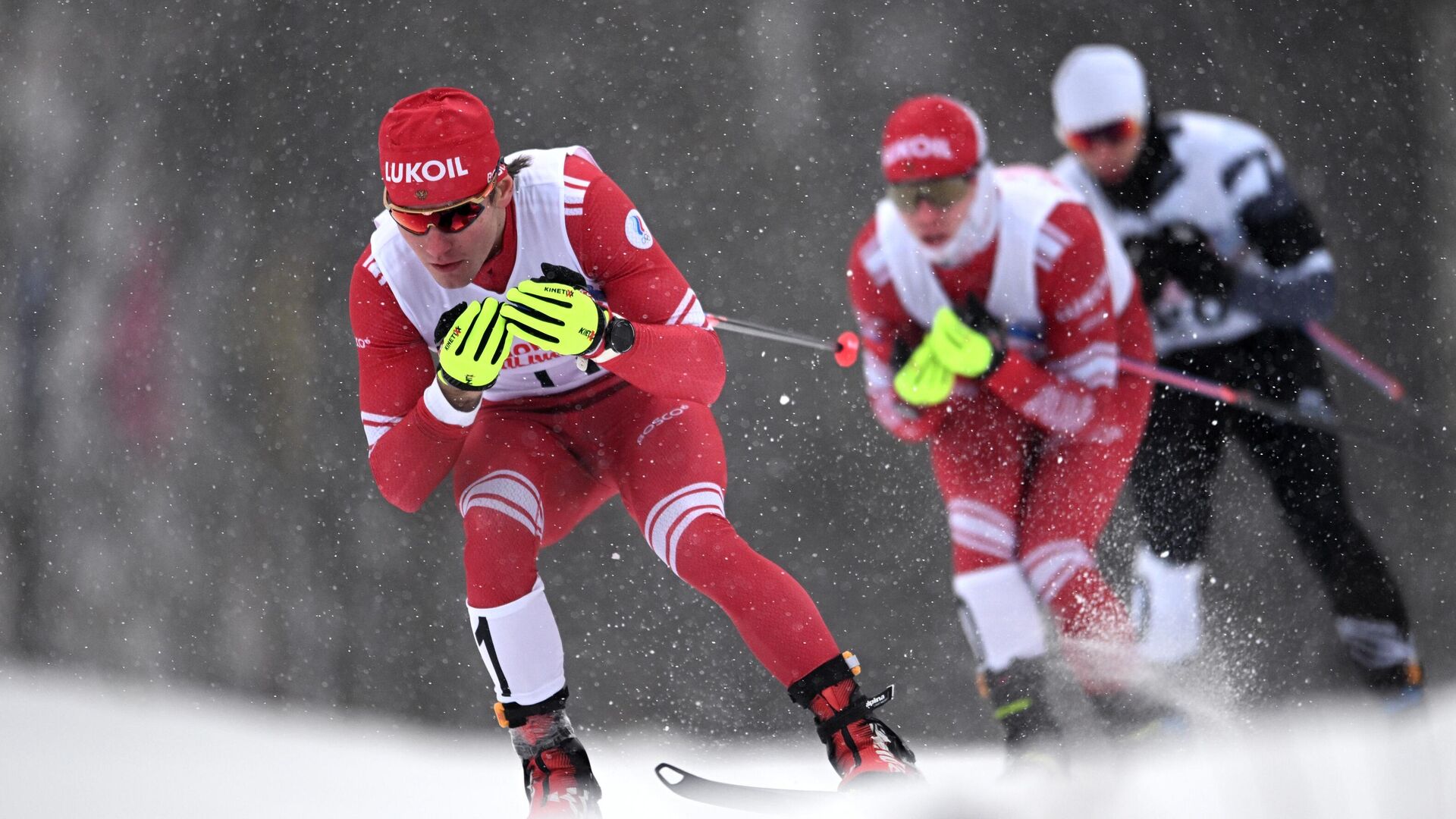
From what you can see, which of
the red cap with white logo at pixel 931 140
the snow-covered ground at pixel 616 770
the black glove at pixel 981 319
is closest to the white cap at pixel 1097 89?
the red cap with white logo at pixel 931 140

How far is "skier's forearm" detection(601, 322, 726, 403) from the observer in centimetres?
152

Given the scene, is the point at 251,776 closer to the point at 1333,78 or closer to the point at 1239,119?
the point at 1239,119

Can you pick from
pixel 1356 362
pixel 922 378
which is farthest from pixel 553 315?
pixel 1356 362

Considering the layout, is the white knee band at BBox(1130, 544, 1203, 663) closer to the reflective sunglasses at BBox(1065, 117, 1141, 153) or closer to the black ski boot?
the black ski boot

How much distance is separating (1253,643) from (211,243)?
4.86 ft

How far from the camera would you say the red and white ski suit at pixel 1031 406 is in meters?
1.61

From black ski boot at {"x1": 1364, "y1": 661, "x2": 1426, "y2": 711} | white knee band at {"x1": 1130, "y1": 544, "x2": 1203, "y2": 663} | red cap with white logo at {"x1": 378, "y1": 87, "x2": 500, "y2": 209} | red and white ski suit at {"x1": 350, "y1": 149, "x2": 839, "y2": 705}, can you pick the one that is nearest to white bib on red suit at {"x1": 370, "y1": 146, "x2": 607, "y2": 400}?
red and white ski suit at {"x1": 350, "y1": 149, "x2": 839, "y2": 705}

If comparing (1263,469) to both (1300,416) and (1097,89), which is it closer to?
(1300,416)

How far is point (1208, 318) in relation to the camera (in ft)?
5.37

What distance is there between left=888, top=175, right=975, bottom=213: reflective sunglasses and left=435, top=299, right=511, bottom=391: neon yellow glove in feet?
1.57

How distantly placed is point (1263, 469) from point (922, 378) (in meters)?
0.48

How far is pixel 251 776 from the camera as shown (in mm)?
1877

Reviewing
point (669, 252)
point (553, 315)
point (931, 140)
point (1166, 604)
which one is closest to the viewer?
point (553, 315)

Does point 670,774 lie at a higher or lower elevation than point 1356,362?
lower
